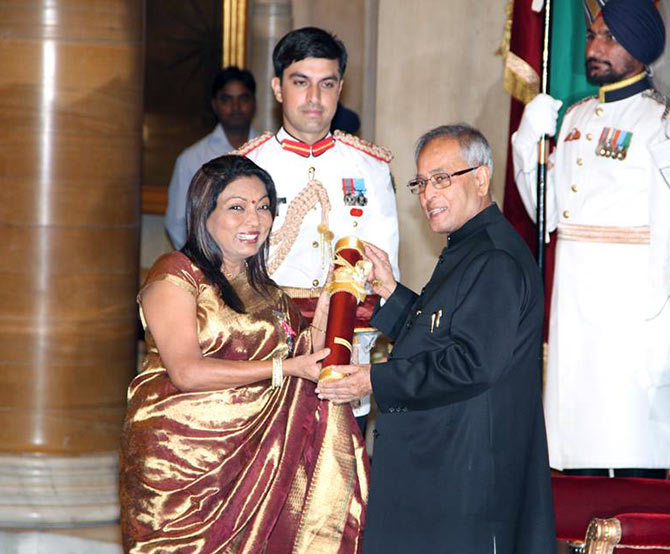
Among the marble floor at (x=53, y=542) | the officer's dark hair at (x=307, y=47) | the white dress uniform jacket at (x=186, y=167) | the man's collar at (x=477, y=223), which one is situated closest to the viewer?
the man's collar at (x=477, y=223)

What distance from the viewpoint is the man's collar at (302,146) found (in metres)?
4.31

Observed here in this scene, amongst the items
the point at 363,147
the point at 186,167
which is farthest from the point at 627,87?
the point at 186,167

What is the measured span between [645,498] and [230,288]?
1553mm

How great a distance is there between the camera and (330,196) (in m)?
4.29

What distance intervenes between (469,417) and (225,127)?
174 inches

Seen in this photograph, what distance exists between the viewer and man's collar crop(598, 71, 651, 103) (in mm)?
4918

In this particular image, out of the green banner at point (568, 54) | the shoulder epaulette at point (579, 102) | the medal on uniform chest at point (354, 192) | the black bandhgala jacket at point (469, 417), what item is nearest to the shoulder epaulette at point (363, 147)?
the medal on uniform chest at point (354, 192)

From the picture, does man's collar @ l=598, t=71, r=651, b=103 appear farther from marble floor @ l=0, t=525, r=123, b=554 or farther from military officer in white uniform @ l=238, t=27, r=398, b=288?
marble floor @ l=0, t=525, r=123, b=554

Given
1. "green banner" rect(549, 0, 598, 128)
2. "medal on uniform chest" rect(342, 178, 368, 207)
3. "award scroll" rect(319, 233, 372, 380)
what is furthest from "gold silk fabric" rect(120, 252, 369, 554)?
"green banner" rect(549, 0, 598, 128)

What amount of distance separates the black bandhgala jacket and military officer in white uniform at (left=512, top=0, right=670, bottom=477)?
163 cm

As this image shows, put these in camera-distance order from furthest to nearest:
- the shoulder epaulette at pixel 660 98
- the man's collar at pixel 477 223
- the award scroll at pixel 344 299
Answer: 1. the shoulder epaulette at pixel 660 98
2. the award scroll at pixel 344 299
3. the man's collar at pixel 477 223

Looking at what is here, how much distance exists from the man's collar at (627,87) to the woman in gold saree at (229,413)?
1.82m

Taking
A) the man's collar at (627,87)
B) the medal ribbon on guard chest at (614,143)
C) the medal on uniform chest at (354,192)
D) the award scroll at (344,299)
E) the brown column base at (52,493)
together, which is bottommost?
the brown column base at (52,493)

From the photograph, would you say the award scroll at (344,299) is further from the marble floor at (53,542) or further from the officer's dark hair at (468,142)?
the marble floor at (53,542)
